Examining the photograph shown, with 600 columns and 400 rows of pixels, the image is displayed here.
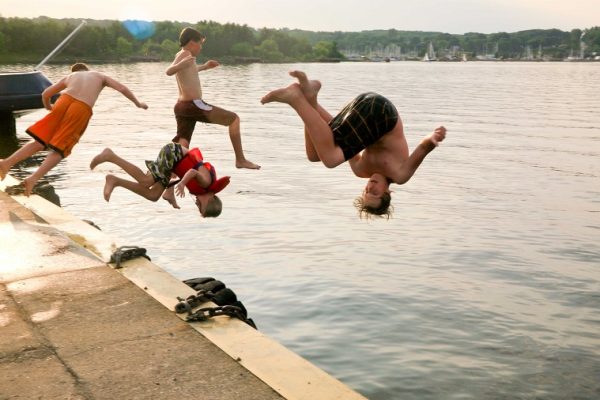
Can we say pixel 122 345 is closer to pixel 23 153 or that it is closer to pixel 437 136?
pixel 437 136

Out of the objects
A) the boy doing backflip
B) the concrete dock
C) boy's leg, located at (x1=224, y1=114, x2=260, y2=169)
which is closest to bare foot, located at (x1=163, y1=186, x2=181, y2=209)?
the boy doing backflip

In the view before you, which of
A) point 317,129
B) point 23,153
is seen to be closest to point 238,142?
point 317,129

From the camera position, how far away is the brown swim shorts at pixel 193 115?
7.80 metres

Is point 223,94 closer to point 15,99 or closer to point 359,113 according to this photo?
point 15,99

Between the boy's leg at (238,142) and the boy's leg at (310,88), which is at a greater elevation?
the boy's leg at (310,88)

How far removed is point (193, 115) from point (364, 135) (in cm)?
183

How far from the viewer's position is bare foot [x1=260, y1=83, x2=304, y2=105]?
22.2 feet

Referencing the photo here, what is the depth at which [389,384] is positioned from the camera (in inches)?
411

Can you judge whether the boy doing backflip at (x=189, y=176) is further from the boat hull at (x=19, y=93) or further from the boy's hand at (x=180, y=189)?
the boat hull at (x=19, y=93)

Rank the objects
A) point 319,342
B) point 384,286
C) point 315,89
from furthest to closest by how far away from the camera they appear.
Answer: point 384,286 < point 319,342 < point 315,89

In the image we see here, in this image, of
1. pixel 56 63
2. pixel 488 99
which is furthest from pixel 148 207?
pixel 56 63

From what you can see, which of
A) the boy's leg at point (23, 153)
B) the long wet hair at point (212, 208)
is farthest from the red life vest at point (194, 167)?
the boy's leg at point (23, 153)

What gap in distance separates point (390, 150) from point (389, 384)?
14.3 ft

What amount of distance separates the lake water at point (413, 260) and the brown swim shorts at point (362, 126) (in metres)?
4.25
